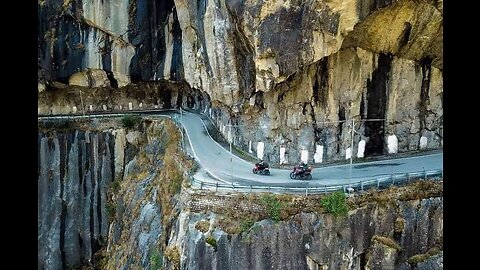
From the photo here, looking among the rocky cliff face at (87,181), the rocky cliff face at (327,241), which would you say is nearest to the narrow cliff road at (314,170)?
the rocky cliff face at (327,241)

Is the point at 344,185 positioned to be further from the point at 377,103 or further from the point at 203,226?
the point at 377,103

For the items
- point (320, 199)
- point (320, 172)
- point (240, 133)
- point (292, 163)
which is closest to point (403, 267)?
point (320, 199)

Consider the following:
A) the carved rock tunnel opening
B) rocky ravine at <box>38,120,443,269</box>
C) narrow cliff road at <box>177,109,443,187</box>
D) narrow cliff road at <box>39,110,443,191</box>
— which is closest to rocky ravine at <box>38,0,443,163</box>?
the carved rock tunnel opening

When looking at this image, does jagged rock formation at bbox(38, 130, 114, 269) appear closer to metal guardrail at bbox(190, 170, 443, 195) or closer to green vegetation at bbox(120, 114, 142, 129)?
green vegetation at bbox(120, 114, 142, 129)

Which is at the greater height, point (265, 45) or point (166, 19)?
point (166, 19)

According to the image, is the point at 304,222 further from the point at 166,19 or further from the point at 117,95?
the point at 117,95

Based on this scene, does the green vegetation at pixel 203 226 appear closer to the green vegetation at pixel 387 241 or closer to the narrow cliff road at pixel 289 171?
the narrow cliff road at pixel 289 171
